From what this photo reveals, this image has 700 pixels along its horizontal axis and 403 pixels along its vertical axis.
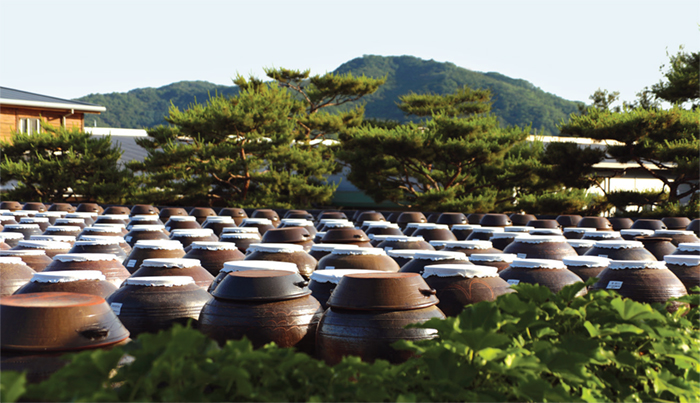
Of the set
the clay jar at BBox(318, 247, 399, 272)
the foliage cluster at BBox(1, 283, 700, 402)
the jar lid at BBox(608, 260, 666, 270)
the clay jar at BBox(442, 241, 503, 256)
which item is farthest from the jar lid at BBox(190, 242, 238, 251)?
the foliage cluster at BBox(1, 283, 700, 402)

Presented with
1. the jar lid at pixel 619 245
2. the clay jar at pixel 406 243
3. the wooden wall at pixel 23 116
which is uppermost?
the wooden wall at pixel 23 116

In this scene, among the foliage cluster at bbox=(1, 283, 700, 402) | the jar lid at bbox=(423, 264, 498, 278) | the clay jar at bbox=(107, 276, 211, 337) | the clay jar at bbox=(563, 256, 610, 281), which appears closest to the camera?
the foliage cluster at bbox=(1, 283, 700, 402)

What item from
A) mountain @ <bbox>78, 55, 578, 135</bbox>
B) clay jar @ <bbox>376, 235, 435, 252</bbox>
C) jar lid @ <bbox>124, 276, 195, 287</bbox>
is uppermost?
mountain @ <bbox>78, 55, 578, 135</bbox>

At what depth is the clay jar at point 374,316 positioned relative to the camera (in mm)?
4051

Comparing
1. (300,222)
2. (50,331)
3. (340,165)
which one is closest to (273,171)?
(340,165)

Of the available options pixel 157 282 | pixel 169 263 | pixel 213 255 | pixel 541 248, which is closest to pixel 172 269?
pixel 169 263

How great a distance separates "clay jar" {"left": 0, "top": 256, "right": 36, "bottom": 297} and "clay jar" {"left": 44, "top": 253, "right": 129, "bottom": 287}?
0.20 meters

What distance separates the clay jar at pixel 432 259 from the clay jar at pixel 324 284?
0.77 m

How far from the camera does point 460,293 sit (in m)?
5.02

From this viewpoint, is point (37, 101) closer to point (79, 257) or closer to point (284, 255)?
point (79, 257)

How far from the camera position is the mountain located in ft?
263

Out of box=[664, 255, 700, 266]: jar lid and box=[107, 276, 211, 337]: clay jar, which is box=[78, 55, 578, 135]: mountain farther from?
box=[107, 276, 211, 337]: clay jar

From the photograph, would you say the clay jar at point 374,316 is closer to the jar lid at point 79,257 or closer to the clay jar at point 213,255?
the jar lid at point 79,257

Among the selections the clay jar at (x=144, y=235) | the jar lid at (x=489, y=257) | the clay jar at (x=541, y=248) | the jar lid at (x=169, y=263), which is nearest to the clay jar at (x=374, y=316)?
the jar lid at (x=169, y=263)
